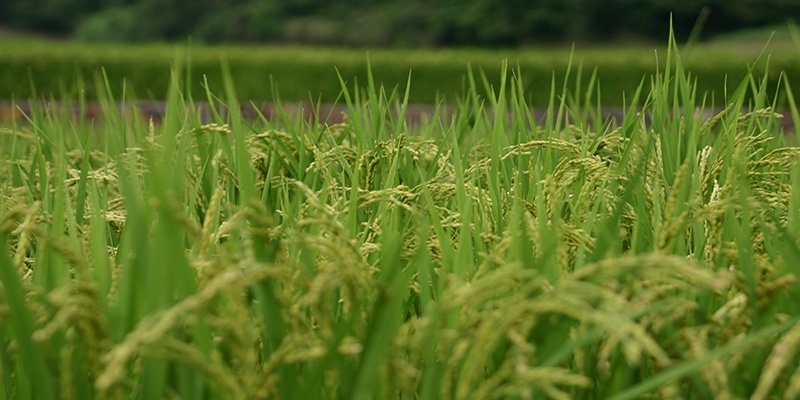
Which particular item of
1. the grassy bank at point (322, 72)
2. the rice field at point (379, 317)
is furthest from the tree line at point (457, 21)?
the rice field at point (379, 317)

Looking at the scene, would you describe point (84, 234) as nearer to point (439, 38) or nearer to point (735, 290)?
point (735, 290)

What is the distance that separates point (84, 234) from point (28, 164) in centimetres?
95

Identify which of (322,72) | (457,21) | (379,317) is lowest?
(379,317)

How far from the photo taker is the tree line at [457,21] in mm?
24781

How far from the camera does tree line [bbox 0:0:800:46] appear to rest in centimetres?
2478

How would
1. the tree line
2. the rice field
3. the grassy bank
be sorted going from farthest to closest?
the tree line < the grassy bank < the rice field

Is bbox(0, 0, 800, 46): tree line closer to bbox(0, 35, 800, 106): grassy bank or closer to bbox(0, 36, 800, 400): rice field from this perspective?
bbox(0, 35, 800, 106): grassy bank

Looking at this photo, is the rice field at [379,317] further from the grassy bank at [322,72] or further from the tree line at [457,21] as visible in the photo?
the tree line at [457,21]

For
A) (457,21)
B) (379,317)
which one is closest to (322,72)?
(379,317)

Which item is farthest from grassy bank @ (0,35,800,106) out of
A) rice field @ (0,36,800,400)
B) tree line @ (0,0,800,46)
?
tree line @ (0,0,800,46)

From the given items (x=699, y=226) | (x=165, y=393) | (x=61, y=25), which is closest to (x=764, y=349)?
(x=699, y=226)

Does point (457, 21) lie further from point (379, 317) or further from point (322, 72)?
point (379, 317)

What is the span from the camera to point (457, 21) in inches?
979

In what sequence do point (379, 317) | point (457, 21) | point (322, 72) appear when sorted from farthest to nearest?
point (457, 21) → point (322, 72) → point (379, 317)
